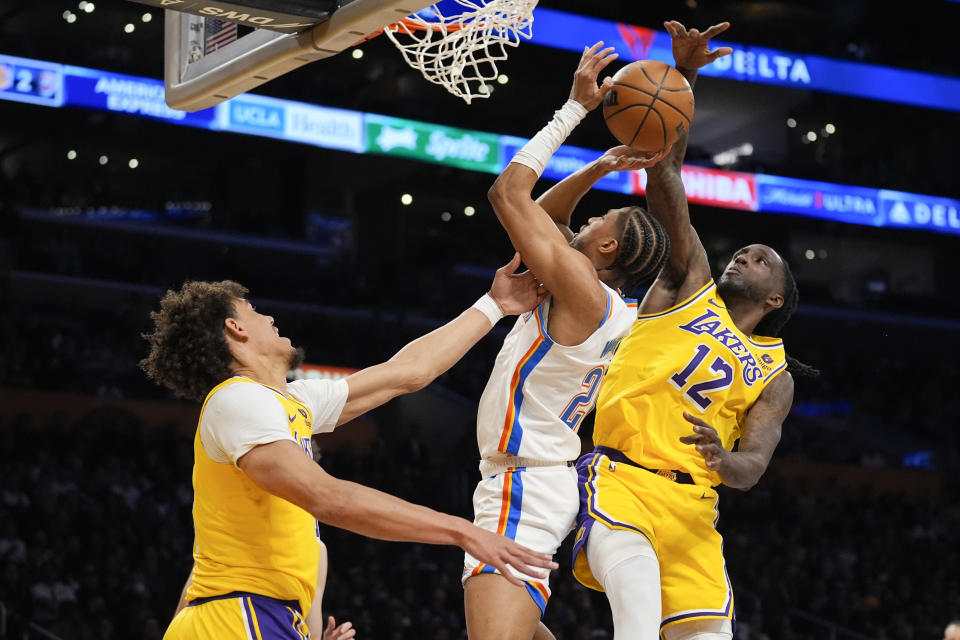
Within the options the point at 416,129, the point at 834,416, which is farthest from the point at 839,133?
the point at 416,129

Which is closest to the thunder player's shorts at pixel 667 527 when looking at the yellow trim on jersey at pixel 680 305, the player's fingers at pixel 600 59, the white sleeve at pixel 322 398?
the yellow trim on jersey at pixel 680 305

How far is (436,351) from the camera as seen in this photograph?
405 cm

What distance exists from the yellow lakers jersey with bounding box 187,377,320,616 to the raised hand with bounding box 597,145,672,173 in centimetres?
170

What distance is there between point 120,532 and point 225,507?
922 cm

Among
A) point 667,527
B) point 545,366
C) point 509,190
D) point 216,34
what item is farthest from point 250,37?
point 667,527

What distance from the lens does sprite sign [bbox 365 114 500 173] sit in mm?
18828

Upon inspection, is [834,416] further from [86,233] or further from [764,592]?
[86,233]

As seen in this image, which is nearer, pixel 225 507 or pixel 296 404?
pixel 225 507

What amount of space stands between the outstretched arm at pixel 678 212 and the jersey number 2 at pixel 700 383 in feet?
0.85

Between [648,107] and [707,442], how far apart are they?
125 cm

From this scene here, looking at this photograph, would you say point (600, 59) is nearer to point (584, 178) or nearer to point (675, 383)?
point (584, 178)

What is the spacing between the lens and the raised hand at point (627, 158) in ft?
14.3

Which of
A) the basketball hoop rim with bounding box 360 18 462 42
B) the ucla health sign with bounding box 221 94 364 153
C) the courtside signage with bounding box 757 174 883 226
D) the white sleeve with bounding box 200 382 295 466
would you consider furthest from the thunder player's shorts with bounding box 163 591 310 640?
the courtside signage with bounding box 757 174 883 226

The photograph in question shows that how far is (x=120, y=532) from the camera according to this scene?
1182cm
